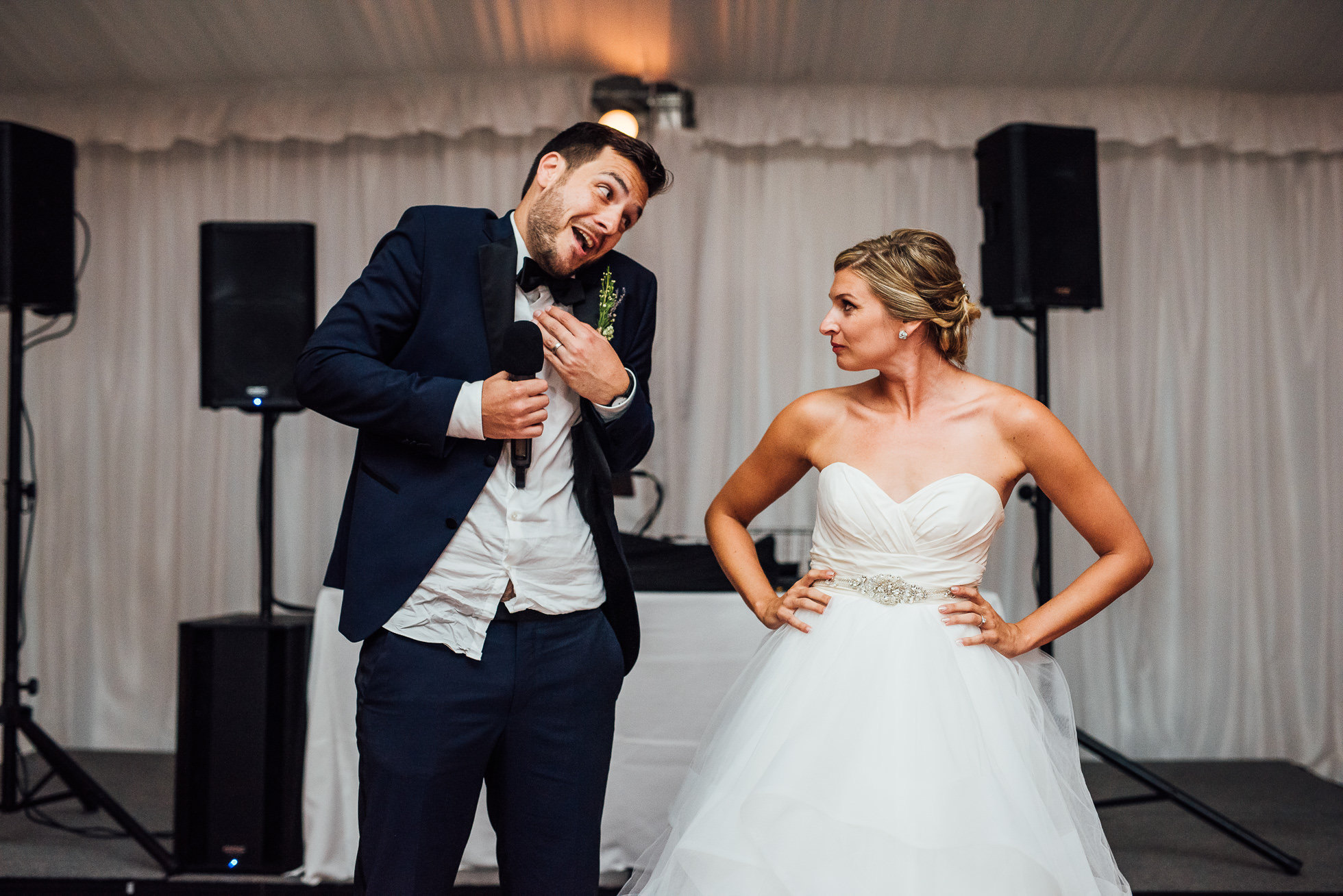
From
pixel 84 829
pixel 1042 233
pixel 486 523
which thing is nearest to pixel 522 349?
pixel 486 523

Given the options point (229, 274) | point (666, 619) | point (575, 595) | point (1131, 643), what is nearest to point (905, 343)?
point (575, 595)

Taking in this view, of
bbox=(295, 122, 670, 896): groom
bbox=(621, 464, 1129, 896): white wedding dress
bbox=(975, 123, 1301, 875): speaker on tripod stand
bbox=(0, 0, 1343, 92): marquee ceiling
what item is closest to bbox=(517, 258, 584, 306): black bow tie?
bbox=(295, 122, 670, 896): groom

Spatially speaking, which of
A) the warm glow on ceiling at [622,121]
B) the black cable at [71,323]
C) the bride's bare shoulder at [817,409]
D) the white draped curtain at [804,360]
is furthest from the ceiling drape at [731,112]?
the bride's bare shoulder at [817,409]

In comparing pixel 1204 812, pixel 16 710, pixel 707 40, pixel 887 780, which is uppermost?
pixel 707 40

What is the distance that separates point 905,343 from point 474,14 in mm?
3080

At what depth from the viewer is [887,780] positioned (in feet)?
4.86

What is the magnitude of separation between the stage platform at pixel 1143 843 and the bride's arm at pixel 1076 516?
5.40ft

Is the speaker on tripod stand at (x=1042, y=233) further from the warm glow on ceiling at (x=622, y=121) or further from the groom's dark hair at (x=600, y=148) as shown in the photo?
the groom's dark hair at (x=600, y=148)

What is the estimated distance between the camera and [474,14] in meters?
4.09

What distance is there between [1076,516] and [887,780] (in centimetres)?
65

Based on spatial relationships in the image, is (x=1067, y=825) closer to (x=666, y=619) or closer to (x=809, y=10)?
(x=666, y=619)

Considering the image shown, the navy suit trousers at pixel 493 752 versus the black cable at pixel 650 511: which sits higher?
the black cable at pixel 650 511

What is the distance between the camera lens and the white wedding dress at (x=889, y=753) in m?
1.41

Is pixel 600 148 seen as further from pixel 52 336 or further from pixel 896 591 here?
pixel 52 336
